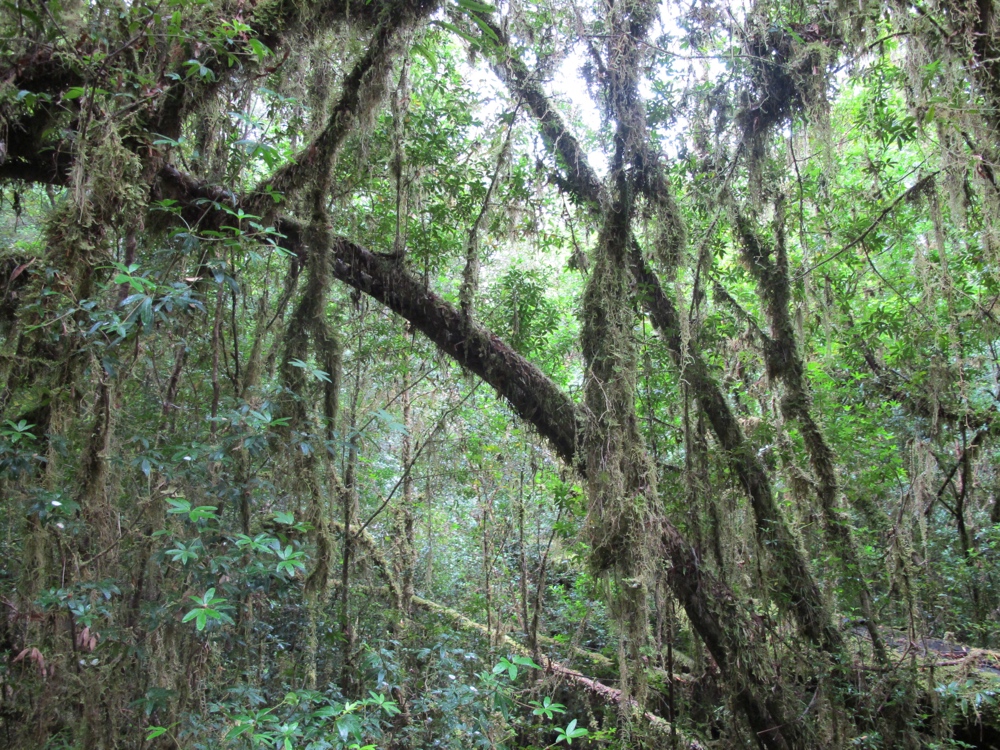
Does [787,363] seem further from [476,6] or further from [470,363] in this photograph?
[476,6]

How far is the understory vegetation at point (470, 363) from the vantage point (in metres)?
2.86

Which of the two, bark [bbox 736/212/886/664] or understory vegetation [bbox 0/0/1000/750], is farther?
bark [bbox 736/212/886/664]

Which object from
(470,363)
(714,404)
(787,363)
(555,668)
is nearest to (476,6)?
(470,363)

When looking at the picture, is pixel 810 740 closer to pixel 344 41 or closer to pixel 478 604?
pixel 478 604

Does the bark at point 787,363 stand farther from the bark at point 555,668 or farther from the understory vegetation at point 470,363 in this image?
the bark at point 555,668

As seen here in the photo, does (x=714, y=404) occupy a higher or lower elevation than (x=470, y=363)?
lower

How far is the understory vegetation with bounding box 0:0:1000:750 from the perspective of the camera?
9.37 feet

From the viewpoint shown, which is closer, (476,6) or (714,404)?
(476,6)

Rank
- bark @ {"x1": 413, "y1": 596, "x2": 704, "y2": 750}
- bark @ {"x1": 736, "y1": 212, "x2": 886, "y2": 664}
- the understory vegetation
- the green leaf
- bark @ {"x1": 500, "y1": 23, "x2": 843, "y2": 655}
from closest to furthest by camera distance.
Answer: the understory vegetation, the green leaf, bark @ {"x1": 500, "y1": 23, "x2": 843, "y2": 655}, bark @ {"x1": 736, "y1": 212, "x2": 886, "y2": 664}, bark @ {"x1": 413, "y1": 596, "x2": 704, "y2": 750}

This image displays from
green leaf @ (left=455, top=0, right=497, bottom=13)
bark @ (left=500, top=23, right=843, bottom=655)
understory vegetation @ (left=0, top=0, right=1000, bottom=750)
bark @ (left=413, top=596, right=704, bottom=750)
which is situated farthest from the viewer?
bark @ (left=413, top=596, right=704, bottom=750)

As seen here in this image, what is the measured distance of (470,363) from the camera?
4.32 m

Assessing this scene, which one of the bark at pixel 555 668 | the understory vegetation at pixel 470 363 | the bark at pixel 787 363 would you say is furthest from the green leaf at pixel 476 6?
the bark at pixel 555 668

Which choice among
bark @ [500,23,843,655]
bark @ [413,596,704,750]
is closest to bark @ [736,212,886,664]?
bark @ [500,23,843,655]

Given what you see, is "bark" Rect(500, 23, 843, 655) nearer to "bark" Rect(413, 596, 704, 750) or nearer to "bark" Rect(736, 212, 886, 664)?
"bark" Rect(736, 212, 886, 664)
